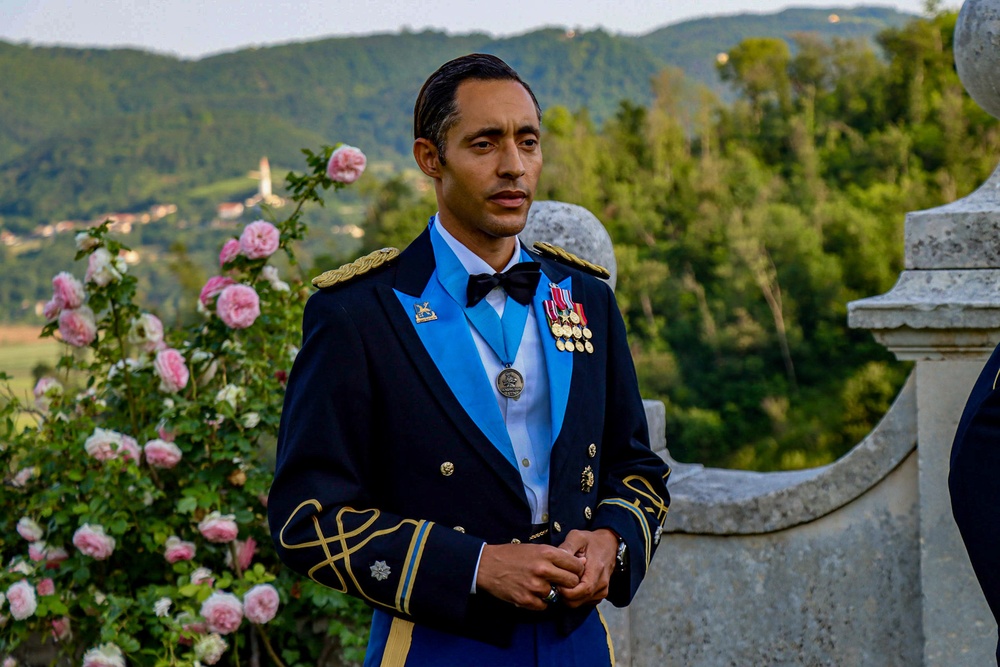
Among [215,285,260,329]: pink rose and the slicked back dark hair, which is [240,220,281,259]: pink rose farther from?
the slicked back dark hair

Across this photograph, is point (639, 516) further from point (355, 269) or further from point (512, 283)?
point (355, 269)

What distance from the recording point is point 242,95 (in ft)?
455

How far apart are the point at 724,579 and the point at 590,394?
129cm

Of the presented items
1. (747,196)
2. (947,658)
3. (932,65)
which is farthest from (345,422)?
(932,65)

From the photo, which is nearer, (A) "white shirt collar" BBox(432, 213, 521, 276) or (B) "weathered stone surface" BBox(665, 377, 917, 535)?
(A) "white shirt collar" BBox(432, 213, 521, 276)

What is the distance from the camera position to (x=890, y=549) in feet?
9.72

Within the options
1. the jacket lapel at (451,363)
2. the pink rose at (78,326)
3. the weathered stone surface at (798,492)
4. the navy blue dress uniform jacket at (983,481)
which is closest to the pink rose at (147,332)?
the pink rose at (78,326)

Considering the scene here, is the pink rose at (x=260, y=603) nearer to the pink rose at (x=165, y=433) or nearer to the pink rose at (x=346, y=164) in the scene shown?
the pink rose at (x=165, y=433)

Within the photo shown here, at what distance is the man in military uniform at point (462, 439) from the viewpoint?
1.82 m

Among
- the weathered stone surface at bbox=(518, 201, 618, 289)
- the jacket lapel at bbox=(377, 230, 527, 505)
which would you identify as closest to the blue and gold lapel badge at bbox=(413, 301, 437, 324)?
the jacket lapel at bbox=(377, 230, 527, 505)

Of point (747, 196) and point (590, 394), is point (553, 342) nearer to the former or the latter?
point (590, 394)

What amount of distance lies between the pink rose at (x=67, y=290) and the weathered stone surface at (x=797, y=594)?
1.81 metres

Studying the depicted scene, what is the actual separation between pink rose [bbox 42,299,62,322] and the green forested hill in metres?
77.7

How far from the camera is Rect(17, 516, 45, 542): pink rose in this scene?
3502mm
